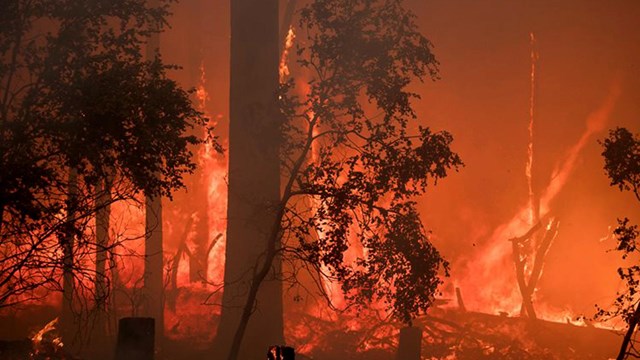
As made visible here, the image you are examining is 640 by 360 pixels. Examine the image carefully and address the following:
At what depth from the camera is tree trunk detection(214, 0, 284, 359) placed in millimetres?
14500

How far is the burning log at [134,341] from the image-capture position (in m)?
6.68

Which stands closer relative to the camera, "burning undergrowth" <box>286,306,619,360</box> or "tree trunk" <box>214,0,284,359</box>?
"tree trunk" <box>214,0,284,359</box>

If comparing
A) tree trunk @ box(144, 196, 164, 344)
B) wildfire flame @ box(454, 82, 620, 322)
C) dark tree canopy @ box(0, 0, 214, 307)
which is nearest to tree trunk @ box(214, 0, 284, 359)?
dark tree canopy @ box(0, 0, 214, 307)

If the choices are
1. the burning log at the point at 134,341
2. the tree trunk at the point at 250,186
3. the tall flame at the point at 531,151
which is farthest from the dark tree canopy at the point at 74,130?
the tall flame at the point at 531,151

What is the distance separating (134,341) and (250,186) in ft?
27.2

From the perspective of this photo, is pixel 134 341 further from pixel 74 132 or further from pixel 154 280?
pixel 154 280

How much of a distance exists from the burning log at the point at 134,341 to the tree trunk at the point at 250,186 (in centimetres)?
712

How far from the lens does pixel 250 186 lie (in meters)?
14.8

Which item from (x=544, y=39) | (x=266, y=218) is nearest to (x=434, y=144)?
(x=266, y=218)

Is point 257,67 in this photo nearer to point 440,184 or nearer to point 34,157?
point 34,157

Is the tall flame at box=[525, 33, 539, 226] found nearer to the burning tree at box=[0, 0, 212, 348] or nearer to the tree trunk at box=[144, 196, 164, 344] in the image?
the tree trunk at box=[144, 196, 164, 344]

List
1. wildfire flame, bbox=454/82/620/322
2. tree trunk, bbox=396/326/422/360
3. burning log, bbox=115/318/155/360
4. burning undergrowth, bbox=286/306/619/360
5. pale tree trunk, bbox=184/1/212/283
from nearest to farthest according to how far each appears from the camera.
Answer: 1. burning log, bbox=115/318/155/360
2. tree trunk, bbox=396/326/422/360
3. burning undergrowth, bbox=286/306/619/360
4. wildfire flame, bbox=454/82/620/322
5. pale tree trunk, bbox=184/1/212/283

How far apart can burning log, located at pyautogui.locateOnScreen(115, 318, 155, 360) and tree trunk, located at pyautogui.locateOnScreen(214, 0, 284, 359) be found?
7123 mm

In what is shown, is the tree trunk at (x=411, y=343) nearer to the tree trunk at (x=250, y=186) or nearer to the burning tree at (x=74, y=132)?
the tree trunk at (x=250, y=186)
